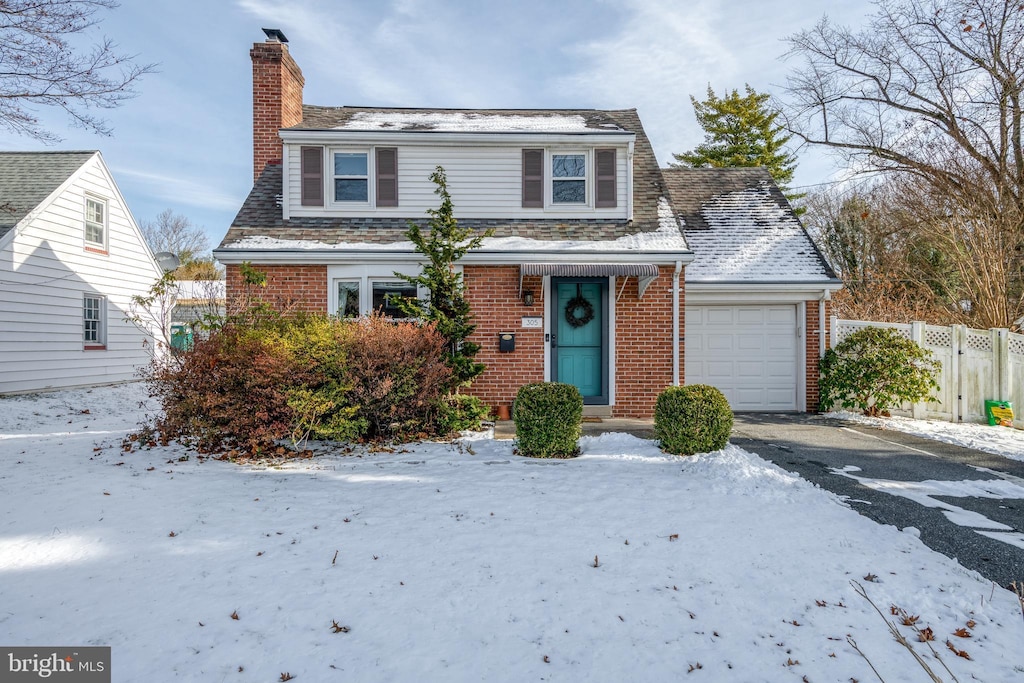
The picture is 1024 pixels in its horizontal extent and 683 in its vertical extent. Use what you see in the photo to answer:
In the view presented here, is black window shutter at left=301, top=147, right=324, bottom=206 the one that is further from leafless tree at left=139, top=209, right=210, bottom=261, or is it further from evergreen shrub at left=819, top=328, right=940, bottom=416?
leafless tree at left=139, top=209, right=210, bottom=261

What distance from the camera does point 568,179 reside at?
10.5m

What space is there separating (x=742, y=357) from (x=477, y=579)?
342 inches

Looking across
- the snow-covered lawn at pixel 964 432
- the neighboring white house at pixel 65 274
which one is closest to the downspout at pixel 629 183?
the snow-covered lawn at pixel 964 432

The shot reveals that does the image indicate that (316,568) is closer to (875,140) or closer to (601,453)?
(601,453)

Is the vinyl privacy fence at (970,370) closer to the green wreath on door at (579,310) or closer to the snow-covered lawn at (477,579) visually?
the green wreath on door at (579,310)

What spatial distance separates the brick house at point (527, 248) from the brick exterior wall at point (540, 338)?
0.08 ft

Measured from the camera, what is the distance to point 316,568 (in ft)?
12.2

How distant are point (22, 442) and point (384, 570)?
7.11m

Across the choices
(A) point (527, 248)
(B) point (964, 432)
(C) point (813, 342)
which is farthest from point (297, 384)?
(B) point (964, 432)

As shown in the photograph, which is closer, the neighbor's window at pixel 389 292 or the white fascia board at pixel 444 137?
the neighbor's window at pixel 389 292

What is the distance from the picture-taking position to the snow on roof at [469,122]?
10.7m

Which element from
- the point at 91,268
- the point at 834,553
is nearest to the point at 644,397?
the point at 834,553

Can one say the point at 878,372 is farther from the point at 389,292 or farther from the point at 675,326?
the point at 389,292

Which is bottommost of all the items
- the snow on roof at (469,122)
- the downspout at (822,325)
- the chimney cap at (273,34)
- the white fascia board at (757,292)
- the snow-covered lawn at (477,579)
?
the snow-covered lawn at (477,579)
